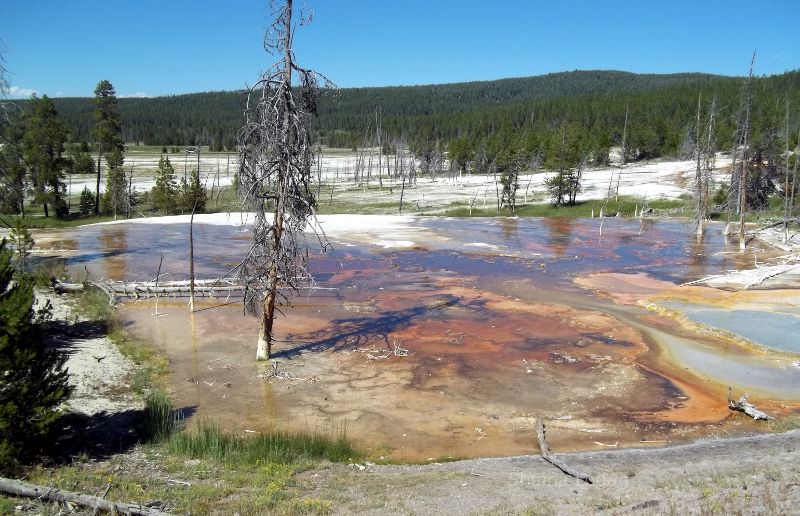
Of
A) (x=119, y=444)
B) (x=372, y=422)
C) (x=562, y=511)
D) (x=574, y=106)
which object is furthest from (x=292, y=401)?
(x=574, y=106)

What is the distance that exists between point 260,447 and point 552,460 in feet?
18.3

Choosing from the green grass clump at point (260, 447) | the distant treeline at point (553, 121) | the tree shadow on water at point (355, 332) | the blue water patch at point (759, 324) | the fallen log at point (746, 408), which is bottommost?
the tree shadow on water at point (355, 332)

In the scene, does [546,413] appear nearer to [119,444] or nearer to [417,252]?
[119,444]

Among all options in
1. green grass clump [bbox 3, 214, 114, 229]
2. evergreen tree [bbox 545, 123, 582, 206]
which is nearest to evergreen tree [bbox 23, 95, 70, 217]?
green grass clump [bbox 3, 214, 114, 229]

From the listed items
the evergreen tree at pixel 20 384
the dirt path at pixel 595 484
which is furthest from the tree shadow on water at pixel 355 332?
the evergreen tree at pixel 20 384

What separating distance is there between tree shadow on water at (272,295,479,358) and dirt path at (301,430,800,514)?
844 cm

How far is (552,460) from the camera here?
11.5 m

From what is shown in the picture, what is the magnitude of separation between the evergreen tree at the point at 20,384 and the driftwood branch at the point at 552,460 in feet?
28.3

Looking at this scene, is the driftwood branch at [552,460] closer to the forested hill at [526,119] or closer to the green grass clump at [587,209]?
the green grass clump at [587,209]

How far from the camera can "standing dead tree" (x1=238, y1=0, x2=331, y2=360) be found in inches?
615

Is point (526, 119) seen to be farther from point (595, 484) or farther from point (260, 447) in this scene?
point (595, 484)

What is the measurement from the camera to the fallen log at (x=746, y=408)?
46.7ft

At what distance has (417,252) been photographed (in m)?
38.6

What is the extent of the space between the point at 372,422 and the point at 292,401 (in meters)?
2.34
